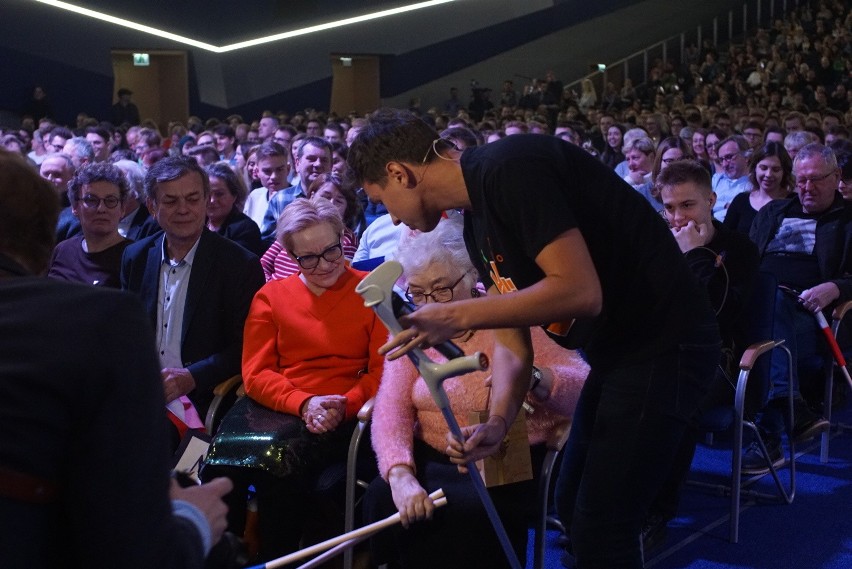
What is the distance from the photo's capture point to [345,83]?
21.0m

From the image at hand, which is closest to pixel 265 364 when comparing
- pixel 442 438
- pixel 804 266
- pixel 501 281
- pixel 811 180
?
pixel 442 438

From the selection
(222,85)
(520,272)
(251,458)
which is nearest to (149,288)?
(251,458)

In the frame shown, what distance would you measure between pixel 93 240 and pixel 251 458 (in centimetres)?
153

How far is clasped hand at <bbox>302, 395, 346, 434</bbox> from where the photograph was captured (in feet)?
10.2

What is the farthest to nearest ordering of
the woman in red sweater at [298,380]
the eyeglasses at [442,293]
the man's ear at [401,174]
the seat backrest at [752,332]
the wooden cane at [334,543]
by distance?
the seat backrest at [752,332]
the woman in red sweater at [298,380]
the eyeglasses at [442,293]
the wooden cane at [334,543]
the man's ear at [401,174]

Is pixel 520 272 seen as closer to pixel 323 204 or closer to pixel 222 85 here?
pixel 323 204

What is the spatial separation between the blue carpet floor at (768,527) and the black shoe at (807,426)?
211 millimetres

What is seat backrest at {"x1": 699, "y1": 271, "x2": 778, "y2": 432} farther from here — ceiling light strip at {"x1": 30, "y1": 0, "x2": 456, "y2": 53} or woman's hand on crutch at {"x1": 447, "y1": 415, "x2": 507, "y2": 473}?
ceiling light strip at {"x1": 30, "y1": 0, "x2": 456, "y2": 53}

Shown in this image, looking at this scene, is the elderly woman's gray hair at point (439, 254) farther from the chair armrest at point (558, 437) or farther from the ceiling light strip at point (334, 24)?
the ceiling light strip at point (334, 24)

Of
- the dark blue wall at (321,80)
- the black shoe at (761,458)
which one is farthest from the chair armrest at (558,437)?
the dark blue wall at (321,80)

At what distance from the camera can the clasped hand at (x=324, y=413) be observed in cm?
312

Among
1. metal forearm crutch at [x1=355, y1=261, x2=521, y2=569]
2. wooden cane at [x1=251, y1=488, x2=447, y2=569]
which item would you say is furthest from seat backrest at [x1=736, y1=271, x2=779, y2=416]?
metal forearm crutch at [x1=355, y1=261, x2=521, y2=569]

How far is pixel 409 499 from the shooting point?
2713 mm

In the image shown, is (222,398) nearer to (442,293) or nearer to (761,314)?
Result: (442,293)
